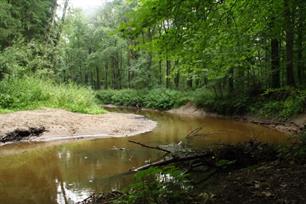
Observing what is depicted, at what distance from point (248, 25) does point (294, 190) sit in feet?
16.2

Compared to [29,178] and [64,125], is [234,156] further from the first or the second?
[64,125]

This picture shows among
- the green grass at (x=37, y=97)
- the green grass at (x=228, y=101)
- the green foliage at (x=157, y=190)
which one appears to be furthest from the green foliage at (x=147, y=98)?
the green foliage at (x=157, y=190)

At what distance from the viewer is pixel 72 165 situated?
1002 cm

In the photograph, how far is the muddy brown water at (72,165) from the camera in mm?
7418

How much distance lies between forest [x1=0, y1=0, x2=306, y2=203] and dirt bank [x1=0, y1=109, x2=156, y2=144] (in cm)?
153

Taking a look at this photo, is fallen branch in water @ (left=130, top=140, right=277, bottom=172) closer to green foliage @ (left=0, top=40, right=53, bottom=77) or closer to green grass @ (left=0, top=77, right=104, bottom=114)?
green grass @ (left=0, top=77, right=104, bottom=114)

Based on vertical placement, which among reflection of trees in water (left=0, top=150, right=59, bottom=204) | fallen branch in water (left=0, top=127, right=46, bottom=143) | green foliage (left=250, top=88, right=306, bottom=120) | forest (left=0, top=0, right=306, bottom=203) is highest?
forest (left=0, top=0, right=306, bottom=203)

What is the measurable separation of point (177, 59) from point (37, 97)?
13.1 metres

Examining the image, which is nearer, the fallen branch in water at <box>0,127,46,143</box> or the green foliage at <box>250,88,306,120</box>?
the fallen branch in water at <box>0,127,46,143</box>

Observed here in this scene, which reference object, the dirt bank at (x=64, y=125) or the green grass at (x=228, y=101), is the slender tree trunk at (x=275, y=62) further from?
the dirt bank at (x=64, y=125)

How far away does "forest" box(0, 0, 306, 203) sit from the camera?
20.5 ft

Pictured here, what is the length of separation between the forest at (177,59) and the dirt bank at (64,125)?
1.53m

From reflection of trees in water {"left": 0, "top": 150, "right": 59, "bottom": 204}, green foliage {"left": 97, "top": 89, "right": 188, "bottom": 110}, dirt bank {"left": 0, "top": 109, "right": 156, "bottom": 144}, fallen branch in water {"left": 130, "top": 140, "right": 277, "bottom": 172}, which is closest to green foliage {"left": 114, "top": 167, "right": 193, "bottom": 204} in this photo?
fallen branch in water {"left": 130, "top": 140, "right": 277, "bottom": 172}

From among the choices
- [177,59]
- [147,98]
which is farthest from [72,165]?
[147,98]
